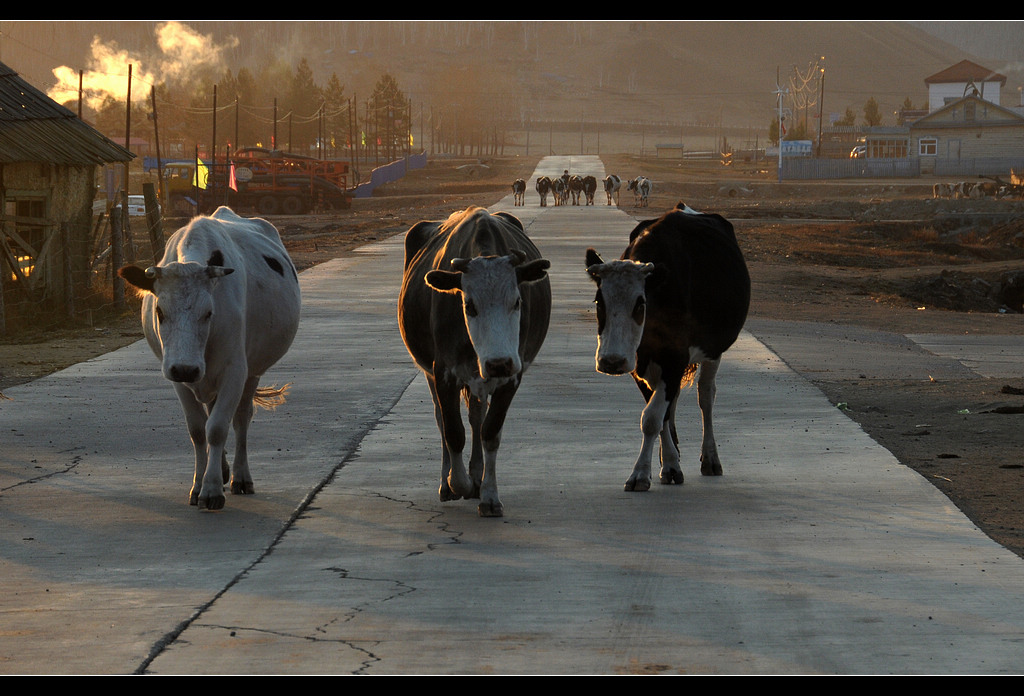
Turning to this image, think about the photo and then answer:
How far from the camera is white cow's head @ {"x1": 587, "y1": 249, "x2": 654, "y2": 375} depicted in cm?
849

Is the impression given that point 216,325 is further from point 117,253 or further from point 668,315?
point 117,253

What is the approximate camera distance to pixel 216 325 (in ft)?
27.8

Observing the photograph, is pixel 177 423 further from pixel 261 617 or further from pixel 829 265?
pixel 829 265

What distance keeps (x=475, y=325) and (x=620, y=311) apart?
48.9 inches

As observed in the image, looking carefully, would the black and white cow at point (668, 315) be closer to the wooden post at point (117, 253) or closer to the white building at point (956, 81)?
the wooden post at point (117, 253)

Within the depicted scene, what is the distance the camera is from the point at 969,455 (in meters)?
10.3

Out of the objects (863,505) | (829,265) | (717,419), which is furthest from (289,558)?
(829,265)

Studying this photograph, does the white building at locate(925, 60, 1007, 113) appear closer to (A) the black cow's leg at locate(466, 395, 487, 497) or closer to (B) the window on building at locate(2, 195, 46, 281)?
(B) the window on building at locate(2, 195, 46, 281)

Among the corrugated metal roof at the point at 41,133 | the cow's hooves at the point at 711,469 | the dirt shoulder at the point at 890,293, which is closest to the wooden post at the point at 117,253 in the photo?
the dirt shoulder at the point at 890,293

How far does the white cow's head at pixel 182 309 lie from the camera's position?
796cm

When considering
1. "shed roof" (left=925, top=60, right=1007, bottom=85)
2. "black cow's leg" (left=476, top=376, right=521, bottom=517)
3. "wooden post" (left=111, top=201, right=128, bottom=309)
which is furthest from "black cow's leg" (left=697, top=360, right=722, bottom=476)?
"shed roof" (left=925, top=60, right=1007, bottom=85)

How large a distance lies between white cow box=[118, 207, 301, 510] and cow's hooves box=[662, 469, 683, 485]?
2.84 m

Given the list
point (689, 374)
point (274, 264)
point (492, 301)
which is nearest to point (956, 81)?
point (689, 374)
